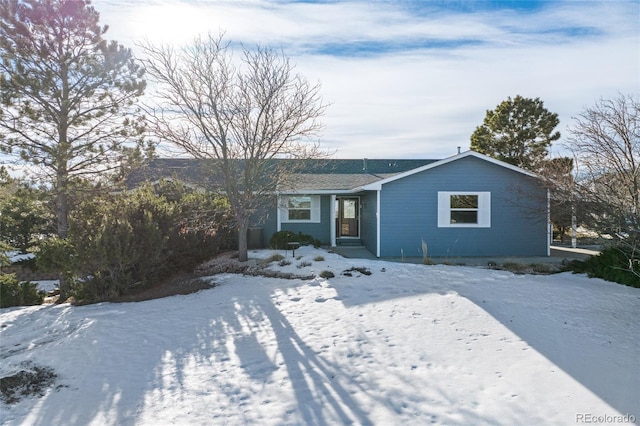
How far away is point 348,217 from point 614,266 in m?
11.0

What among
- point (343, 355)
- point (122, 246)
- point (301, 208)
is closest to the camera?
point (343, 355)

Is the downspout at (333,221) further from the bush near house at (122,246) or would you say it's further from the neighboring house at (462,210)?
the bush near house at (122,246)

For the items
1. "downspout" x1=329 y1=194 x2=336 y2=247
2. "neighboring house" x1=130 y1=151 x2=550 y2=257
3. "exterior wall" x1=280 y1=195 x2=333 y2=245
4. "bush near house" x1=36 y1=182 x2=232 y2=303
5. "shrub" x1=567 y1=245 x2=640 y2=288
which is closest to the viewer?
"shrub" x1=567 y1=245 x2=640 y2=288

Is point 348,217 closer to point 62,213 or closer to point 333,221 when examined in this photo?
point 333,221

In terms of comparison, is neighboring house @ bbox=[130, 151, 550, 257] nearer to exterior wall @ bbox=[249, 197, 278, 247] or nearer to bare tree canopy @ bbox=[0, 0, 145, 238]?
exterior wall @ bbox=[249, 197, 278, 247]

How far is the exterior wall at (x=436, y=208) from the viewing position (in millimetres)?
13711

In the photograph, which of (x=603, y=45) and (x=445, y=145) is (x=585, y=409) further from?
(x=445, y=145)

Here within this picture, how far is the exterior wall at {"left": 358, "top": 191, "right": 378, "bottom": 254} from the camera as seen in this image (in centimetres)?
1449

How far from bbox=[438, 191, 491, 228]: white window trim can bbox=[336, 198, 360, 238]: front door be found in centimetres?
497

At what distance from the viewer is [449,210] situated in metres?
13.8

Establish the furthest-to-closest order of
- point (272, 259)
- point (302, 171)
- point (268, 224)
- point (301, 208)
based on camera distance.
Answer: point (302, 171) → point (301, 208) → point (268, 224) → point (272, 259)

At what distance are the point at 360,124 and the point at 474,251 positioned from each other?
6192mm

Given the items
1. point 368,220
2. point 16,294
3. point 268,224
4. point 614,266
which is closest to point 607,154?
point 614,266

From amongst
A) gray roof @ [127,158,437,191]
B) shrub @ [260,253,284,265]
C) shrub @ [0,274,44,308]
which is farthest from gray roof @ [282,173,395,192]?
shrub @ [0,274,44,308]
